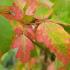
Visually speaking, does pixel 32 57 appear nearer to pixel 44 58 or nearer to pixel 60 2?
pixel 44 58

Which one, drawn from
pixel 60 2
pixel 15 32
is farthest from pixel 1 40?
pixel 60 2

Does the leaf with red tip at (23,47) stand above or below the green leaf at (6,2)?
below

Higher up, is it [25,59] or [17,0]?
[17,0]

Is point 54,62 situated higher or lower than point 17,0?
lower

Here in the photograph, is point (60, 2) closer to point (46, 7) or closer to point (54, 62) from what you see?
point (46, 7)
